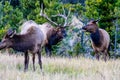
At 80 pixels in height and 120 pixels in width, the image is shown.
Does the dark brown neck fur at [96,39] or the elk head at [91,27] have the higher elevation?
the elk head at [91,27]

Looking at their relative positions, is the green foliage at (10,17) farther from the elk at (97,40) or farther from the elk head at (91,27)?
the elk head at (91,27)

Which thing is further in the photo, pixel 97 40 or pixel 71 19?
pixel 71 19

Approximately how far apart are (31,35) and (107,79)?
3609mm

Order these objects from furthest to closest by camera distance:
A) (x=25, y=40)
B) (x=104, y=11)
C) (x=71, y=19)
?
(x=71, y=19) → (x=104, y=11) → (x=25, y=40)

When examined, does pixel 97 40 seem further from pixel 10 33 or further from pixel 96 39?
pixel 10 33

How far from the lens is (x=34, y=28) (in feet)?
37.0

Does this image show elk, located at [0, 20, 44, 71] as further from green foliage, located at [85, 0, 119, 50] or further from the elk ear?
green foliage, located at [85, 0, 119, 50]

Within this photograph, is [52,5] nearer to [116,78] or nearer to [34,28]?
[34,28]

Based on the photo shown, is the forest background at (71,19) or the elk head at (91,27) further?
the forest background at (71,19)

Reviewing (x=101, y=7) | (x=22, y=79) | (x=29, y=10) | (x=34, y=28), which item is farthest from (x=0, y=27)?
(x=22, y=79)

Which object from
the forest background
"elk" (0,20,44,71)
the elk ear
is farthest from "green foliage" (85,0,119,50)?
the elk ear

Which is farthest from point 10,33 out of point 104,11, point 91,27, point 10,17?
point 10,17

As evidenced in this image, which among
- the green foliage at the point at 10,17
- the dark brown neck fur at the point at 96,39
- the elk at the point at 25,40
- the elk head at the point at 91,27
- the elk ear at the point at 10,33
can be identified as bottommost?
the green foliage at the point at 10,17

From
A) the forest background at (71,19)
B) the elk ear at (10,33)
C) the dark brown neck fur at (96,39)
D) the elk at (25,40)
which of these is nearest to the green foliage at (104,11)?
the forest background at (71,19)
